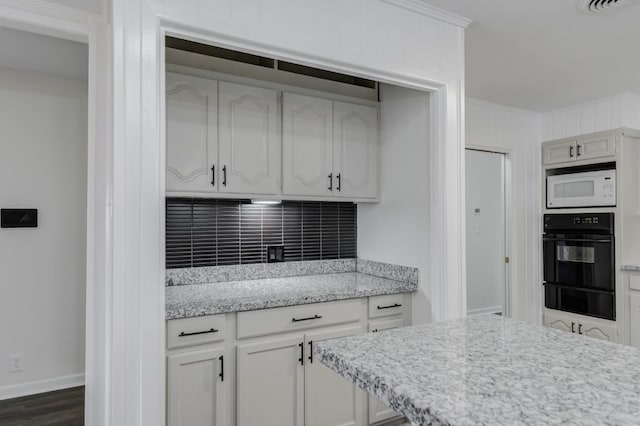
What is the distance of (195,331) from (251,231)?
963 millimetres

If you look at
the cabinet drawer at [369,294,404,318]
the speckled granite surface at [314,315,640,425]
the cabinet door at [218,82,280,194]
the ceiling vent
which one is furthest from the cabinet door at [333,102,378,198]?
the speckled granite surface at [314,315,640,425]

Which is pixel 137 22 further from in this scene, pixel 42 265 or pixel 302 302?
pixel 42 265

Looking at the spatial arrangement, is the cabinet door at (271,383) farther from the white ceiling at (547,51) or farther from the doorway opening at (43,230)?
the white ceiling at (547,51)

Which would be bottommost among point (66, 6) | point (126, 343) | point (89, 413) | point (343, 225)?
point (89, 413)

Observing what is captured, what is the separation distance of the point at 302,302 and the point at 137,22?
151 cm

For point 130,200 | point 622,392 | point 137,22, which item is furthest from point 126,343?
point 622,392

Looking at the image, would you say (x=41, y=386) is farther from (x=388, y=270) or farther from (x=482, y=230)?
(x=482, y=230)

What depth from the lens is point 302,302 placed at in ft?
7.21

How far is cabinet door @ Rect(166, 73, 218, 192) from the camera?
2.22m

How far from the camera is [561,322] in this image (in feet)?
13.0

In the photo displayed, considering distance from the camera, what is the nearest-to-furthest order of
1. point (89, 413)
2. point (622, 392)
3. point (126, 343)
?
point (622, 392)
point (126, 343)
point (89, 413)

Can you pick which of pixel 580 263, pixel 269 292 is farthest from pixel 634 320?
pixel 269 292

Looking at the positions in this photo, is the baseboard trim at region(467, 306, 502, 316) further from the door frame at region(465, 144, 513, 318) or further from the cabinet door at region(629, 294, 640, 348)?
the cabinet door at region(629, 294, 640, 348)

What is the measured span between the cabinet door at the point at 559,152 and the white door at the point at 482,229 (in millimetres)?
627
